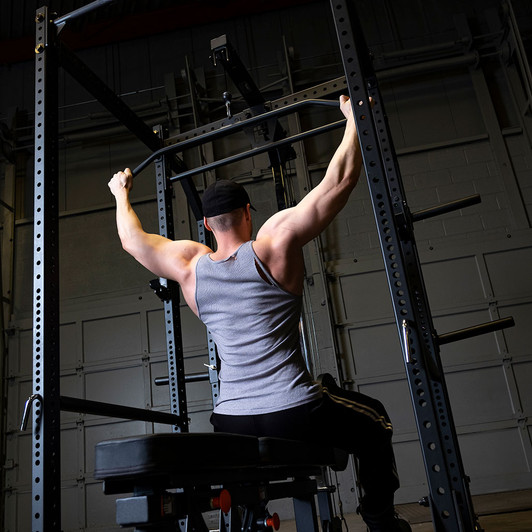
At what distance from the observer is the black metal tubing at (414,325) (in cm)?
157

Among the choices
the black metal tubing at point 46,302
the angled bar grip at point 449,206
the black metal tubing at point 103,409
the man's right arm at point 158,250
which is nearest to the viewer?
the black metal tubing at point 46,302

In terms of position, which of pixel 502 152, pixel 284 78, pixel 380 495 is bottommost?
pixel 380 495

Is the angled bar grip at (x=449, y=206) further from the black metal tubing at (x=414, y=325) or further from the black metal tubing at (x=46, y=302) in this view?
the black metal tubing at (x=46, y=302)

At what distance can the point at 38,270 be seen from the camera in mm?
1958

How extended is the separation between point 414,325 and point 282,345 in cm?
44

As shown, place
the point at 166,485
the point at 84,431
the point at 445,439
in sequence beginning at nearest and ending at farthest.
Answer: the point at 166,485, the point at 445,439, the point at 84,431

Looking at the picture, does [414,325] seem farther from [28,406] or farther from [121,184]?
[121,184]

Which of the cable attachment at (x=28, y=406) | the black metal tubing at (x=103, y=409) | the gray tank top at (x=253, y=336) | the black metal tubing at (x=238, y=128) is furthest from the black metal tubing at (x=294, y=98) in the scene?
the cable attachment at (x=28, y=406)

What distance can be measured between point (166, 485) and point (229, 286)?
74cm

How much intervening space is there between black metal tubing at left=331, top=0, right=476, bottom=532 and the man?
0.39 feet

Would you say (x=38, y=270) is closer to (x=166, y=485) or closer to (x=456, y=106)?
(x=166, y=485)

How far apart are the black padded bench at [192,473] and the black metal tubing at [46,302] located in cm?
48

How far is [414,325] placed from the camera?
1690 millimetres

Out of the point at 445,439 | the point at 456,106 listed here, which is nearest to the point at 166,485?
the point at 445,439
